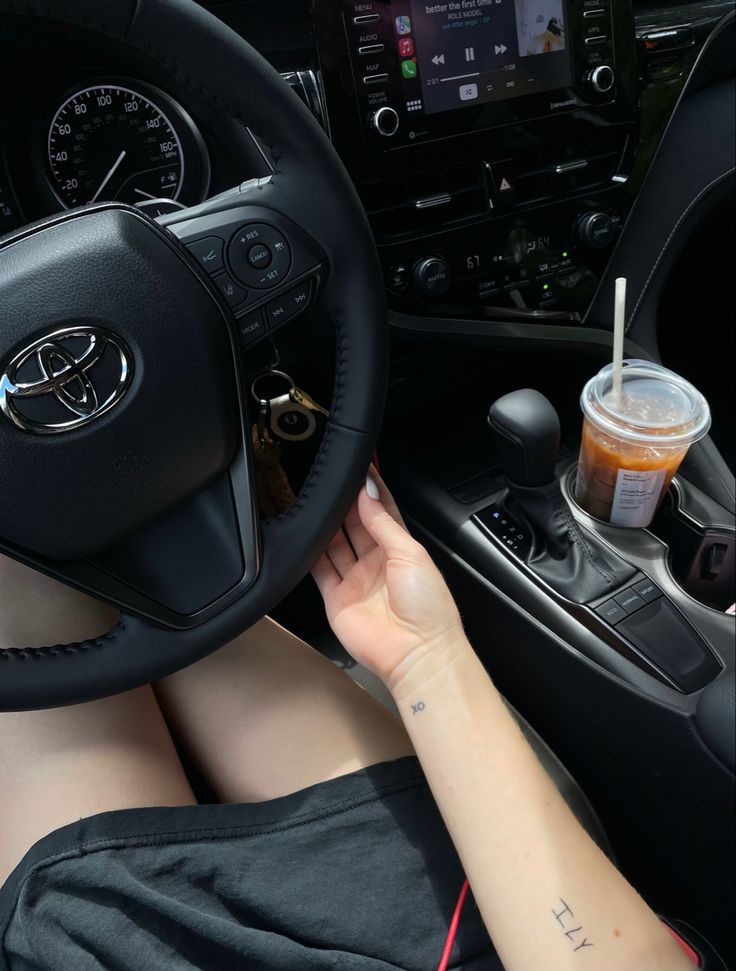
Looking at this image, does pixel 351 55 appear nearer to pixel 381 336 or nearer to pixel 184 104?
pixel 184 104

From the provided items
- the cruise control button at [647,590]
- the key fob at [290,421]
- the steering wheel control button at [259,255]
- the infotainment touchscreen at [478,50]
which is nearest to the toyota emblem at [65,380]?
the steering wheel control button at [259,255]

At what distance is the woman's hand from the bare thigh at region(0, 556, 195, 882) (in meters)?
0.22

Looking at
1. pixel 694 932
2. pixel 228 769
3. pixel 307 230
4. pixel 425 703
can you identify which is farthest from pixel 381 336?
pixel 694 932

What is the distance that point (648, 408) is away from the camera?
86 centimetres

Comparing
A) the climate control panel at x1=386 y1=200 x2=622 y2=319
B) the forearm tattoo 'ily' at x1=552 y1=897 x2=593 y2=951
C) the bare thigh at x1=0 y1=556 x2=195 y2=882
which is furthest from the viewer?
the climate control panel at x1=386 y1=200 x2=622 y2=319

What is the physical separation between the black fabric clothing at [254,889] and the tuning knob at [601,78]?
81cm

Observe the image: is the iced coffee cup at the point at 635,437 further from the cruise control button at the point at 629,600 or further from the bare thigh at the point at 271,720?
the bare thigh at the point at 271,720

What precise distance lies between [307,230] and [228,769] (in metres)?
0.53

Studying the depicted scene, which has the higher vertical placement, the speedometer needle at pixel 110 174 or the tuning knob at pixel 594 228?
the speedometer needle at pixel 110 174

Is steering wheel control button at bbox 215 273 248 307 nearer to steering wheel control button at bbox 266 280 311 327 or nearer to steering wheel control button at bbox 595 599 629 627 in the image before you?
steering wheel control button at bbox 266 280 311 327

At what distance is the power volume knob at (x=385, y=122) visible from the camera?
822mm

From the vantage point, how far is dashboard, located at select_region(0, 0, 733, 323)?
0.74 meters

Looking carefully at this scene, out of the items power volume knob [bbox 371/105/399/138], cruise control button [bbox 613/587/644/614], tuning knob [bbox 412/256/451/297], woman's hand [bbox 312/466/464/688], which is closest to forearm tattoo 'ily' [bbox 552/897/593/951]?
woman's hand [bbox 312/466/464/688]

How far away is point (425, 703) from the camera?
67 cm
